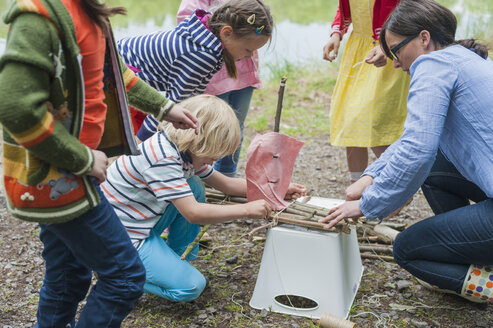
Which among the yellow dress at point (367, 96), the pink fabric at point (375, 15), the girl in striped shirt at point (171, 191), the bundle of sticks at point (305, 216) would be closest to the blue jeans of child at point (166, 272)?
the girl in striped shirt at point (171, 191)

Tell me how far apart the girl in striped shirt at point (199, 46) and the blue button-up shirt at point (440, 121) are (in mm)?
904

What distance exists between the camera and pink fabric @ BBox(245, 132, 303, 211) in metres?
2.48

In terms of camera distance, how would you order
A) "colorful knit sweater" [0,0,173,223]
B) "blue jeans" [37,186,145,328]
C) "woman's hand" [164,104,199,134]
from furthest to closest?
"woman's hand" [164,104,199,134]
"blue jeans" [37,186,145,328]
"colorful knit sweater" [0,0,173,223]

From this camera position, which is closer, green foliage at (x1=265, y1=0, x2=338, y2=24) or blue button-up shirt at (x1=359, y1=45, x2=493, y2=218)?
blue button-up shirt at (x1=359, y1=45, x2=493, y2=218)

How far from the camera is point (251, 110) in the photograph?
18.6 feet

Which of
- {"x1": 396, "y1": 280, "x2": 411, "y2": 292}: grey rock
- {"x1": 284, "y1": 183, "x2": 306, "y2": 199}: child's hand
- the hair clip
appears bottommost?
{"x1": 396, "y1": 280, "x2": 411, "y2": 292}: grey rock

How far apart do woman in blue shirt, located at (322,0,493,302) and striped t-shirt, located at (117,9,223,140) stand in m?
0.87

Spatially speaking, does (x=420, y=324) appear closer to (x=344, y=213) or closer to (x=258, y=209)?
(x=344, y=213)

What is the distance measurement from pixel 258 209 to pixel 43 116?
110cm

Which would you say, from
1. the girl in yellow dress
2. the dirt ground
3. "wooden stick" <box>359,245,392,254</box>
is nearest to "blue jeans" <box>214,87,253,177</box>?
the dirt ground

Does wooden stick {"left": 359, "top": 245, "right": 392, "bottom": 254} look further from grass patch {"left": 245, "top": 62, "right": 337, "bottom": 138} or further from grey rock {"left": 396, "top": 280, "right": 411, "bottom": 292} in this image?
grass patch {"left": 245, "top": 62, "right": 337, "bottom": 138}

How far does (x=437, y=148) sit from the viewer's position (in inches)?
83.9

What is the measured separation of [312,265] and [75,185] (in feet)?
3.84

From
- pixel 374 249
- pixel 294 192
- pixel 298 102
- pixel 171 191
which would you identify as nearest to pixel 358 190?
pixel 294 192
